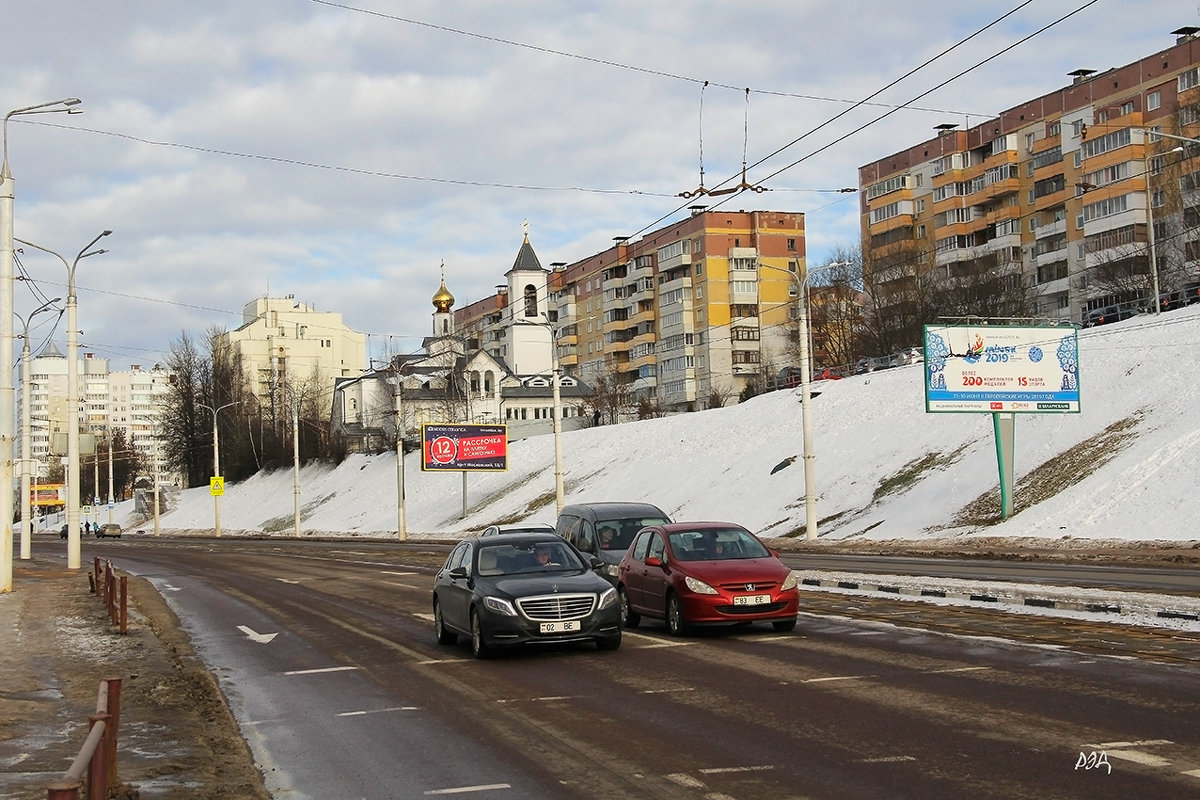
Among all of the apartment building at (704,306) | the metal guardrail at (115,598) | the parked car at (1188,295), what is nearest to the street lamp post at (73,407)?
the metal guardrail at (115,598)

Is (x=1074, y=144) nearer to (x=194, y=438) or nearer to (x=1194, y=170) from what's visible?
(x=1194, y=170)

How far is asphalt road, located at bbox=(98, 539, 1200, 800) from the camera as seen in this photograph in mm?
8289

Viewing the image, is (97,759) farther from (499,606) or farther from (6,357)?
(6,357)

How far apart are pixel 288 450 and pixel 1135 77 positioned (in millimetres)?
71092

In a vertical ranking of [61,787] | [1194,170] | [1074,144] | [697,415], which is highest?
[1074,144]

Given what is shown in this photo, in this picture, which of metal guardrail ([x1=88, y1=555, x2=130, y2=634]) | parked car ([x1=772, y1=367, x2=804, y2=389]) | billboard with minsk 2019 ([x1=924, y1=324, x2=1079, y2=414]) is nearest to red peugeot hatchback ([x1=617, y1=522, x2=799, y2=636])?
metal guardrail ([x1=88, y1=555, x2=130, y2=634])

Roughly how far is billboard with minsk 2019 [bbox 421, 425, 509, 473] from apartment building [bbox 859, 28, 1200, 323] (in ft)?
95.3

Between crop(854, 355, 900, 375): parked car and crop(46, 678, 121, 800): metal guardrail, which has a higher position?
crop(854, 355, 900, 375): parked car

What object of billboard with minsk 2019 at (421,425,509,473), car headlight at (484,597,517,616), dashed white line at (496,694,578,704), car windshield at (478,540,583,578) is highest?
billboard with minsk 2019 at (421,425,509,473)

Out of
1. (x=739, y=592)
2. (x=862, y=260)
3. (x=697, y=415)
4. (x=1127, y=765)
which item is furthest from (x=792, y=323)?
(x=1127, y=765)

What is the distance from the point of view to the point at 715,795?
7852mm

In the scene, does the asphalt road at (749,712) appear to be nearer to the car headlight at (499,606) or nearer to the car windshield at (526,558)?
the car headlight at (499,606)

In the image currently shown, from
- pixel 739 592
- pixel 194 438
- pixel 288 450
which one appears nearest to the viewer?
pixel 739 592

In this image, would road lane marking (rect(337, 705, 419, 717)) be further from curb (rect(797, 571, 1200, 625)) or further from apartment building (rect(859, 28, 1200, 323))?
apartment building (rect(859, 28, 1200, 323))
